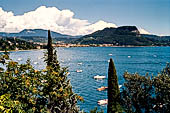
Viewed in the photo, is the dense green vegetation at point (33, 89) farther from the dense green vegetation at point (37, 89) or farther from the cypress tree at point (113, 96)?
the cypress tree at point (113, 96)

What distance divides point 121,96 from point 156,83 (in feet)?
18.9

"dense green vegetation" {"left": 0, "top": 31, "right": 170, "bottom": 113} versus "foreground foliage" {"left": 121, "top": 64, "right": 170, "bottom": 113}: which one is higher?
"dense green vegetation" {"left": 0, "top": 31, "right": 170, "bottom": 113}

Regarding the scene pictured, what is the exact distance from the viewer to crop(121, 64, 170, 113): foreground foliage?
27828 millimetres

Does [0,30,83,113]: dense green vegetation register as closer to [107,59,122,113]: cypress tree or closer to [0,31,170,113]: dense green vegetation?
[0,31,170,113]: dense green vegetation

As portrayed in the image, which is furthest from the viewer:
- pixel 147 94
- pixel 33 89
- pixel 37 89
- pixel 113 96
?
pixel 113 96

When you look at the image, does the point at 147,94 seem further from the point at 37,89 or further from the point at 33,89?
the point at 33,89

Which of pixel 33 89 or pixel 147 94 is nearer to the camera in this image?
pixel 33 89

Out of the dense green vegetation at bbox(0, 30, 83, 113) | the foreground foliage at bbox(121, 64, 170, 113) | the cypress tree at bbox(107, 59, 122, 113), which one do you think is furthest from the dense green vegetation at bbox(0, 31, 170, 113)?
the cypress tree at bbox(107, 59, 122, 113)

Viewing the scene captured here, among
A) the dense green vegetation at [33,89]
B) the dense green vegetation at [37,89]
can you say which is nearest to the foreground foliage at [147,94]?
the dense green vegetation at [37,89]

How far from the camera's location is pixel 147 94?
29734mm

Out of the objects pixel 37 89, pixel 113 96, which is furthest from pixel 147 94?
pixel 37 89

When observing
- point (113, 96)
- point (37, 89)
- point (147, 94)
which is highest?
point (37, 89)

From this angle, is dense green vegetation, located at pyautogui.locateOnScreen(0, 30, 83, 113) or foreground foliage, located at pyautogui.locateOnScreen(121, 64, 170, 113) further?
foreground foliage, located at pyautogui.locateOnScreen(121, 64, 170, 113)

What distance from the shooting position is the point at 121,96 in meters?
32.2
